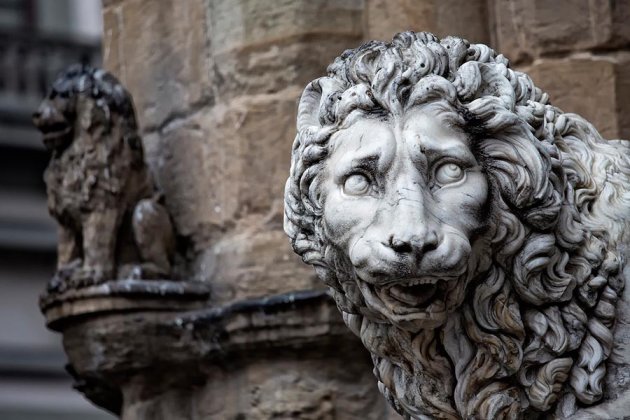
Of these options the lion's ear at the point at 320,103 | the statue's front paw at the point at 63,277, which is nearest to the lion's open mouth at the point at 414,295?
the lion's ear at the point at 320,103

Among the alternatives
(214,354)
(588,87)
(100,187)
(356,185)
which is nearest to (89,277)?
(100,187)

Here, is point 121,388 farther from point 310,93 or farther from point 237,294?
point 310,93

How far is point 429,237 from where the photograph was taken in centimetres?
418

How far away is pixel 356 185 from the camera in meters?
4.31

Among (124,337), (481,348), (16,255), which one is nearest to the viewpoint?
(481,348)

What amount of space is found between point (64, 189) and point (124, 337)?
1.47ft

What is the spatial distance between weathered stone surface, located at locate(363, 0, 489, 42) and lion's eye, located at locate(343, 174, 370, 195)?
1.74 m

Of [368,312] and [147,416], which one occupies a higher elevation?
[368,312]

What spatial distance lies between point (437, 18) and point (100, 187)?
1021mm

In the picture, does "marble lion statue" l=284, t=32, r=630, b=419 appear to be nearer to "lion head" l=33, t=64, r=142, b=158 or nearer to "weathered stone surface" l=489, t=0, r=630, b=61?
"weathered stone surface" l=489, t=0, r=630, b=61

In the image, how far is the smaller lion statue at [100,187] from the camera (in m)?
6.21

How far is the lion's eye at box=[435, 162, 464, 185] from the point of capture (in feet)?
14.1

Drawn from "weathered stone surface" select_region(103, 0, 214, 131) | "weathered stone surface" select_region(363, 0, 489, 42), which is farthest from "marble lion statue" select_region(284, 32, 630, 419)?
"weathered stone surface" select_region(103, 0, 214, 131)

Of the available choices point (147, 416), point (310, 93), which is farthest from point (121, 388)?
point (310, 93)
